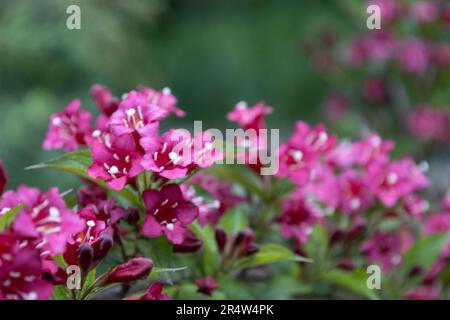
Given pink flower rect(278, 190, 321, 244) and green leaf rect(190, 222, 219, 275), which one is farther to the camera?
pink flower rect(278, 190, 321, 244)

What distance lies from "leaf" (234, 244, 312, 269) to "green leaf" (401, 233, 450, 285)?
36cm

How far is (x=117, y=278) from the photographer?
3.19 ft

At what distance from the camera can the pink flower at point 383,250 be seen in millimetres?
1410

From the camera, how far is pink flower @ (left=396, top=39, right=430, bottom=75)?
2.74 meters

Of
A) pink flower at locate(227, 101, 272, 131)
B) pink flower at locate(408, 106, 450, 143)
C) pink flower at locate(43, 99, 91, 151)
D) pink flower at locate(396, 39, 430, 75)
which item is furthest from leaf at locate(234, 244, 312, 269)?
pink flower at locate(408, 106, 450, 143)

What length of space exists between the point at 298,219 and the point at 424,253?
30 centimetres

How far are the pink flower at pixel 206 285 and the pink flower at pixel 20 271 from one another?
32 cm

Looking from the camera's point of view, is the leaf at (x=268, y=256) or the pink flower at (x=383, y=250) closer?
the leaf at (x=268, y=256)

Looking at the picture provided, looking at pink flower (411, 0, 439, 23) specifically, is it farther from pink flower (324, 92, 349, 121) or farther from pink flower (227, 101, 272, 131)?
pink flower (227, 101, 272, 131)

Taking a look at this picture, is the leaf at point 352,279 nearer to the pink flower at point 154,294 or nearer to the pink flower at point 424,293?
the pink flower at point 424,293

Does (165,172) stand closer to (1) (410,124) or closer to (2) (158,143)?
(2) (158,143)

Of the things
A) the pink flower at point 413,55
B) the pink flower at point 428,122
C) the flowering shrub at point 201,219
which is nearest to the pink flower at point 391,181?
the flowering shrub at point 201,219

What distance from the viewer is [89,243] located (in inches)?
37.3

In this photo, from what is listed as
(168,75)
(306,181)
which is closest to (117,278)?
(306,181)
